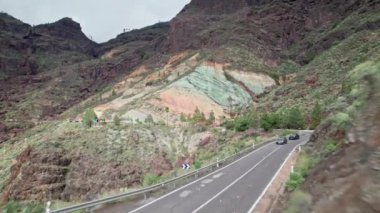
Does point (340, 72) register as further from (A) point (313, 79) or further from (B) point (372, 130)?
(B) point (372, 130)

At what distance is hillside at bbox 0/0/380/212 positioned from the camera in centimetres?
4991

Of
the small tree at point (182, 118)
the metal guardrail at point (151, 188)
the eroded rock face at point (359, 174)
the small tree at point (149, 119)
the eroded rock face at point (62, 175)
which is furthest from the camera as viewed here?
the small tree at point (182, 118)

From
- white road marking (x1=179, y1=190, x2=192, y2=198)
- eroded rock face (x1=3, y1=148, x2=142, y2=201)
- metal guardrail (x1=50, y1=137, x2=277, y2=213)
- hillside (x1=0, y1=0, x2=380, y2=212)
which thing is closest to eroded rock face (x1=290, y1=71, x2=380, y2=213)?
hillside (x1=0, y1=0, x2=380, y2=212)

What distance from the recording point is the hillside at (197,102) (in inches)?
1965

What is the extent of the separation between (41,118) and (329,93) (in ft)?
333

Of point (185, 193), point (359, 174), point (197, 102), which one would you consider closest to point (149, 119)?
point (197, 102)

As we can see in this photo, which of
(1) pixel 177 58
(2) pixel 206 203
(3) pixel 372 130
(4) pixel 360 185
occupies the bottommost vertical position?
(2) pixel 206 203

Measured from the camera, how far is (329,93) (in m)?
77.5

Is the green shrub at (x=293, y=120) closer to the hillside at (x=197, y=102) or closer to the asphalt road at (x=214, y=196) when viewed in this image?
the hillside at (x=197, y=102)

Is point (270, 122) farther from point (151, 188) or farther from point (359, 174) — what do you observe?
point (359, 174)

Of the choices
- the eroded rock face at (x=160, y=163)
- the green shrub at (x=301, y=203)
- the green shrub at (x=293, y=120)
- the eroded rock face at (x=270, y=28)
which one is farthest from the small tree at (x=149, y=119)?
the green shrub at (x=301, y=203)

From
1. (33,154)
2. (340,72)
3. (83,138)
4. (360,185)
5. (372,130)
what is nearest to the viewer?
(360,185)

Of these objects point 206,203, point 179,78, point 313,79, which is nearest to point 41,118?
point 179,78

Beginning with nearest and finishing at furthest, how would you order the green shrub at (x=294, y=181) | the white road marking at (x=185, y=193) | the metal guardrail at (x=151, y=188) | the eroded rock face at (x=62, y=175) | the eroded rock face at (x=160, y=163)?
1. the metal guardrail at (x=151, y=188)
2. the green shrub at (x=294, y=181)
3. the white road marking at (x=185, y=193)
4. the eroded rock face at (x=62, y=175)
5. the eroded rock face at (x=160, y=163)
